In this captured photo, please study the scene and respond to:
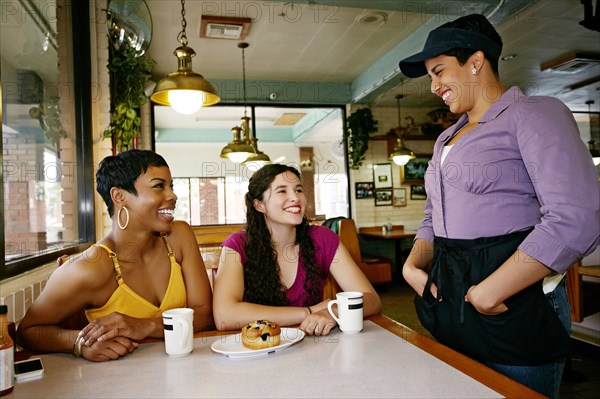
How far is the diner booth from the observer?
3.44ft

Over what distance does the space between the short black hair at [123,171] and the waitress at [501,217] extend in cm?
98

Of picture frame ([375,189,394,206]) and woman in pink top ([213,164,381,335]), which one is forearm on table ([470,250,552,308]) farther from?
picture frame ([375,189,394,206])

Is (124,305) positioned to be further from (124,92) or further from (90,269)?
(124,92)

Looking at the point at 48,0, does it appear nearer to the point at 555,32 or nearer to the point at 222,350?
the point at 222,350

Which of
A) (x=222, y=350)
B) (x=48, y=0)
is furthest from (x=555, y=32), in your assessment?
(x=222, y=350)

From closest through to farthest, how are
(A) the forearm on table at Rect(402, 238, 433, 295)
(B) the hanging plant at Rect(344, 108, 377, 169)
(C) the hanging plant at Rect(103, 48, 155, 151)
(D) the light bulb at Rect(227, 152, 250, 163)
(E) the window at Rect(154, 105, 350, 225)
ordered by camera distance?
(A) the forearm on table at Rect(402, 238, 433, 295) → (C) the hanging plant at Rect(103, 48, 155, 151) → (D) the light bulb at Rect(227, 152, 250, 163) → (E) the window at Rect(154, 105, 350, 225) → (B) the hanging plant at Rect(344, 108, 377, 169)

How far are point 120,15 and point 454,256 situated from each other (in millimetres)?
3001

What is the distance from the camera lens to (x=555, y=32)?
4953mm

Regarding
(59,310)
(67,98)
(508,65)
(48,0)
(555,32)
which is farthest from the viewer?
(508,65)

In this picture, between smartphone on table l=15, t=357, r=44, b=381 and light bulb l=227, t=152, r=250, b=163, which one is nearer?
smartphone on table l=15, t=357, r=44, b=381

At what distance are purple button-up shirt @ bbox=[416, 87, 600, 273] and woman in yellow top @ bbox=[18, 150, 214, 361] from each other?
3.00 ft

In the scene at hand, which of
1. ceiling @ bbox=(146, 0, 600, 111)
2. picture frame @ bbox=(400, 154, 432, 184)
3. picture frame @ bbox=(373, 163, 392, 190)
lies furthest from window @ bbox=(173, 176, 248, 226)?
picture frame @ bbox=(400, 154, 432, 184)

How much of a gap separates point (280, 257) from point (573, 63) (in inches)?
223

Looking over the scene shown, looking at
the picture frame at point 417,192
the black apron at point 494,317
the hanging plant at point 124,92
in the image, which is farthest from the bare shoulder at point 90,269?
the picture frame at point 417,192
